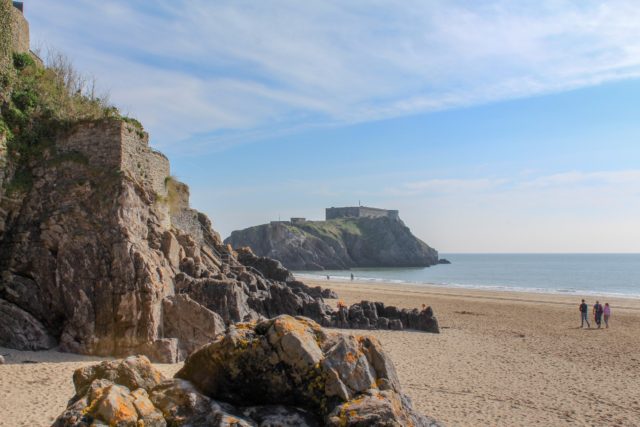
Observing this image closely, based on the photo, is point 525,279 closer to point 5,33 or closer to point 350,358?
point 5,33

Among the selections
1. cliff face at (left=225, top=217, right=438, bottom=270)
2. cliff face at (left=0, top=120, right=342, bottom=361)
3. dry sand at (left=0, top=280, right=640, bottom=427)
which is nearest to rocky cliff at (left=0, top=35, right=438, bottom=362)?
cliff face at (left=0, top=120, right=342, bottom=361)

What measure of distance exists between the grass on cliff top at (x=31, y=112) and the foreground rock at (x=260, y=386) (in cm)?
1226

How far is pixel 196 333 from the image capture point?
15.5 meters

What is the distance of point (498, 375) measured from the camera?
50.8ft

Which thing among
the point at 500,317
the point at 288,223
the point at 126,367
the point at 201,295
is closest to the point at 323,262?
the point at 288,223

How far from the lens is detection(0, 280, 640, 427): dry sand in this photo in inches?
432

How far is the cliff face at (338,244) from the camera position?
118125 millimetres

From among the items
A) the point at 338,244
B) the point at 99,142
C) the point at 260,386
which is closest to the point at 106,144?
the point at 99,142

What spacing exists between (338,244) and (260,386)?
4727 inches

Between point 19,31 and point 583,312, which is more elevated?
point 19,31

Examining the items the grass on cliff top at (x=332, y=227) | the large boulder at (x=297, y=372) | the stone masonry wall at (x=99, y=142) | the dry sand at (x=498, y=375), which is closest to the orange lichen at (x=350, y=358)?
the large boulder at (x=297, y=372)

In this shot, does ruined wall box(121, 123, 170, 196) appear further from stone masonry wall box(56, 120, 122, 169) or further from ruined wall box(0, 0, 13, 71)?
ruined wall box(0, 0, 13, 71)

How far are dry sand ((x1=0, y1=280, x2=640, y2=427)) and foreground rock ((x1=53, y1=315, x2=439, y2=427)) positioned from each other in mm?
3927

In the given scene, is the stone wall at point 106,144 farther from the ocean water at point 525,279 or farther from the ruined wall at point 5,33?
the ocean water at point 525,279
